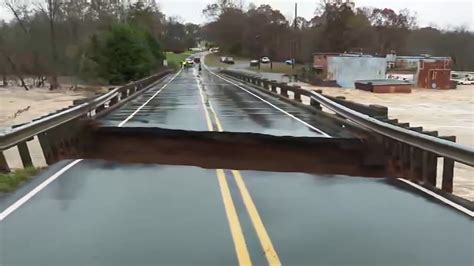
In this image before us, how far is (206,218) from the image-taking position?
6828 millimetres

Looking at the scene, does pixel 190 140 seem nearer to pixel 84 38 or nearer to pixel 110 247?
pixel 110 247

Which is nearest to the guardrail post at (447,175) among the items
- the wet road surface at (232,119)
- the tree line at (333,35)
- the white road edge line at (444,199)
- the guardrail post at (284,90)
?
the white road edge line at (444,199)

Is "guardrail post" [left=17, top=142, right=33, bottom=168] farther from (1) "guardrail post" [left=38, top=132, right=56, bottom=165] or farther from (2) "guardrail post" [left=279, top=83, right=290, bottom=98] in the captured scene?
(2) "guardrail post" [left=279, top=83, right=290, bottom=98]

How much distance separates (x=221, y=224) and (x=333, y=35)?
135936 mm

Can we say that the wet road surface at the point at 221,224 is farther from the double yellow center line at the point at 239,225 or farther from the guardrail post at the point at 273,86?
the guardrail post at the point at 273,86

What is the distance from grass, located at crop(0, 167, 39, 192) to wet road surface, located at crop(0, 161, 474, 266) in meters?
0.53

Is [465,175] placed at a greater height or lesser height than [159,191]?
lesser

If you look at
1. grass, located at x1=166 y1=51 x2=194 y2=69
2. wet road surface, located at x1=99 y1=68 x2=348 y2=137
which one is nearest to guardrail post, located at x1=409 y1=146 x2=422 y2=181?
wet road surface, located at x1=99 y1=68 x2=348 y2=137

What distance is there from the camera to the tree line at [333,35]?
136 meters

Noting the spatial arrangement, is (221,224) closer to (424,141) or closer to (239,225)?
(239,225)

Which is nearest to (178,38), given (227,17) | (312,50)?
(227,17)

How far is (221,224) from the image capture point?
6555 mm

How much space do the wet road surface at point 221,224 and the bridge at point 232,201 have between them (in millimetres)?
19

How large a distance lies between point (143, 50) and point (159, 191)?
60.9m
